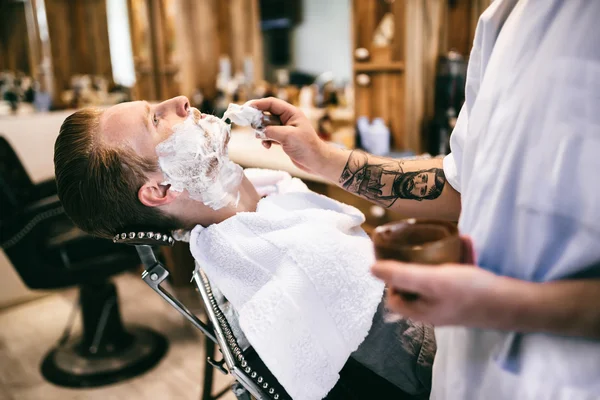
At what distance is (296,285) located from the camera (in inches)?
39.0

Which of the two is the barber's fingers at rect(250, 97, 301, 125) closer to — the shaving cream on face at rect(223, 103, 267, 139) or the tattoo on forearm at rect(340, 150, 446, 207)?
the shaving cream on face at rect(223, 103, 267, 139)

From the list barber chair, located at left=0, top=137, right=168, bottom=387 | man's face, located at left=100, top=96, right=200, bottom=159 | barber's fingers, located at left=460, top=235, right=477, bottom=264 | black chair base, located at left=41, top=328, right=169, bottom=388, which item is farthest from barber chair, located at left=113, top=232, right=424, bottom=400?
black chair base, located at left=41, top=328, right=169, bottom=388

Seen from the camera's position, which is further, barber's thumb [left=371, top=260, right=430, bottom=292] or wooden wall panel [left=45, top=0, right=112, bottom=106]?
wooden wall panel [left=45, top=0, right=112, bottom=106]

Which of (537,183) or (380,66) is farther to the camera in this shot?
(380,66)

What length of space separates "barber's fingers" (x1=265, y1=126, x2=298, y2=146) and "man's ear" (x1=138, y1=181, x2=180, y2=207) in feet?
0.87

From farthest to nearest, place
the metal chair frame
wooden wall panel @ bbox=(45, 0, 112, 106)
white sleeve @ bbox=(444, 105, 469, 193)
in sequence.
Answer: wooden wall panel @ bbox=(45, 0, 112, 106)
the metal chair frame
white sleeve @ bbox=(444, 105, 469, 193)

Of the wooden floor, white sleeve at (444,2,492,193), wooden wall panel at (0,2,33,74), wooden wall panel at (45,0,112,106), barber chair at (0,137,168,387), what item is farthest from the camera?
wooden wall panel at (0,2,33,74)

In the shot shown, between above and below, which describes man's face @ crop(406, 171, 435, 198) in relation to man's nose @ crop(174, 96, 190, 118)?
below

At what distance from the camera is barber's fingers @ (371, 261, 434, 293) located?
562 millimetres

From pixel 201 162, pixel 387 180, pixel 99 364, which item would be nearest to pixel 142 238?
pixel 201 162

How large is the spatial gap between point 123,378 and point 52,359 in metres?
0.46

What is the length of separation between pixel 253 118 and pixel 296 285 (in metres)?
0.43

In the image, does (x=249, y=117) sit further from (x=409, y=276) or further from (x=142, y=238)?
(x=409, y=276)

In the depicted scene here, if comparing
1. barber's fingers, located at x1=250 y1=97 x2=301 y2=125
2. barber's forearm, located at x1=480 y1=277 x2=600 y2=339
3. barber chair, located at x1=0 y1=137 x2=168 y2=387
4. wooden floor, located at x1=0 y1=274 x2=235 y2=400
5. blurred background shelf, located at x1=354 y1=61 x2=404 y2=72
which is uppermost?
blurred background shelf, located at x1=354 y1=61 x2=404 y2=72
